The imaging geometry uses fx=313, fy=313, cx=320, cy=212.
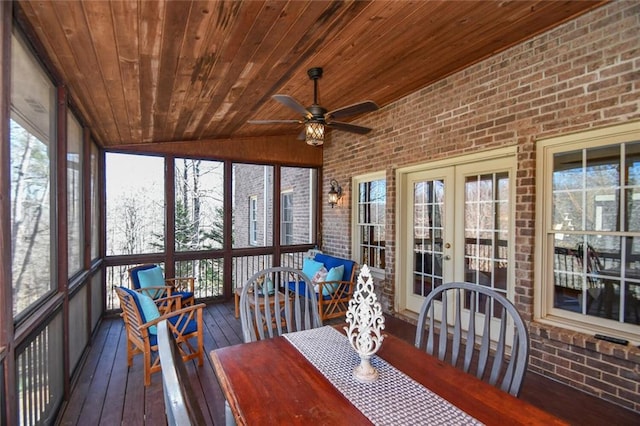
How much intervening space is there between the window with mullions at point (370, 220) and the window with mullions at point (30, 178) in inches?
146

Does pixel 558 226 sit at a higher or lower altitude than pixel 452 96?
lower

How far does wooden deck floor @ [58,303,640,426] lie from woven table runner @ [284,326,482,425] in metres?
1.12

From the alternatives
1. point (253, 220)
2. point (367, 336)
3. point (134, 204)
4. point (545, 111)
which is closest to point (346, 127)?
point (545, 111)

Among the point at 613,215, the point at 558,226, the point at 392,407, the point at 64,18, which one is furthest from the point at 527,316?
the point at 64,18

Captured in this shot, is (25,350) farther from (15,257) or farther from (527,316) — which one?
(527,316)

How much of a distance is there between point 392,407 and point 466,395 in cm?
33

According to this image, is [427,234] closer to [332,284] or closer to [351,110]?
[332,284]

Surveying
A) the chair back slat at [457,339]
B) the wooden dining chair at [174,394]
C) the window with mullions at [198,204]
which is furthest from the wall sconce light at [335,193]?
the wooden dining chair at [174,394]

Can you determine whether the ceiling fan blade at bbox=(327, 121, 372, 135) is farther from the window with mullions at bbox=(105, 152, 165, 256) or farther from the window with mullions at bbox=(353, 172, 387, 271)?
the window with mullions at bbox=(105, 152, 165, 256)

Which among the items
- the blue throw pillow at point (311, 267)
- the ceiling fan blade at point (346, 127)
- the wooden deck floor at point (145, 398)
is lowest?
the wooden deck floor at point (145, 398)

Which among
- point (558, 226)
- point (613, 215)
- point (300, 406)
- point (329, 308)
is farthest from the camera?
point (329, 308)

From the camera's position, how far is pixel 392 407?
46.7 inches

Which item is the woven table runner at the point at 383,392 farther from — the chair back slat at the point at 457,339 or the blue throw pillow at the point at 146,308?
the blue throw pillow at the point at 146,308

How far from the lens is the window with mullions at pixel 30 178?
5.37ft
